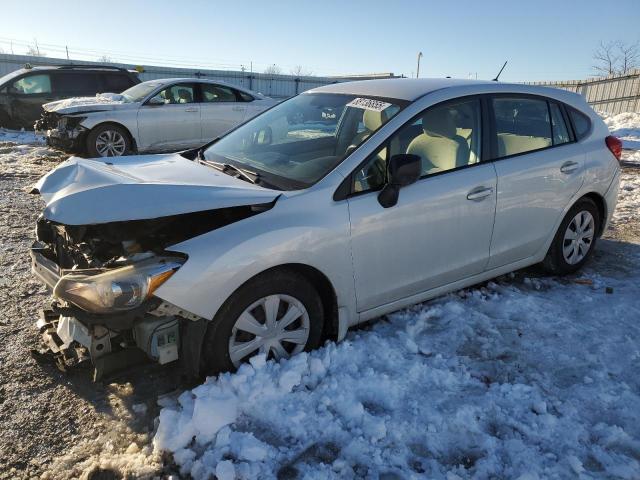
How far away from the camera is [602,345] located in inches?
137

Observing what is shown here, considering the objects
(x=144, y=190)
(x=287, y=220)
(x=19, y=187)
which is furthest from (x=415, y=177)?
(x=19, y=187)

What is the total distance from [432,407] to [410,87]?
2.21 meters

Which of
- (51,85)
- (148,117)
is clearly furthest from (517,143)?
(51,85)

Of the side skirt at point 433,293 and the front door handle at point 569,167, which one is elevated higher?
the front door handle at point 569,167

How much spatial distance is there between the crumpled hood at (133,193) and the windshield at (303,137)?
12.3 inches

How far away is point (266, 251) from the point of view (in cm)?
275

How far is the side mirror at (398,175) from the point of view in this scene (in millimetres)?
3070

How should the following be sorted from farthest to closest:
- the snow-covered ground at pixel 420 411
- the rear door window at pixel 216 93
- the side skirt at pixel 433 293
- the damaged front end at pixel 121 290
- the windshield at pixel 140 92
Result: the rear door window at pixel 216 93
the windshield at pixel 140 92
the side skirt at pixel 433 293
the damaged front end at pixel 121 290
the snow-covered ground at pixel 420 411

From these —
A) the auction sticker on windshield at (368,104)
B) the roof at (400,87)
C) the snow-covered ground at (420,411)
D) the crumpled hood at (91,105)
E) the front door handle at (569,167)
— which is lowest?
the snow-covered ground at (420,411)

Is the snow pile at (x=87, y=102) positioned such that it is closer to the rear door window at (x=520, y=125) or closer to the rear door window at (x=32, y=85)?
the rear door window at (x=32, y=85)

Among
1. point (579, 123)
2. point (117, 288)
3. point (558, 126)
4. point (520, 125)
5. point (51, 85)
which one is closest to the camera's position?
point (117, 288)

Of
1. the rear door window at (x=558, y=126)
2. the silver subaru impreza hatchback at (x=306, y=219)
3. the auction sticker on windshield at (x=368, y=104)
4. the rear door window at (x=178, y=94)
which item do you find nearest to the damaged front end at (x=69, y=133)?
the rear door window at (x=178, y=94)

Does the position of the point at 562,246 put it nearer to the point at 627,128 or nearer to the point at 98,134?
the point at 98,134

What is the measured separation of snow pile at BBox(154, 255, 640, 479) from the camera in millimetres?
2400
